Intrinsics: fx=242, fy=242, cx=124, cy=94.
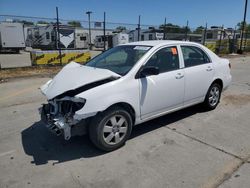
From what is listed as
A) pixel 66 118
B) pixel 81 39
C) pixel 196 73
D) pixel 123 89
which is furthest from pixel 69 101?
pixel 81 39

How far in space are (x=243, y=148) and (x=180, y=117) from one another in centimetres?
160

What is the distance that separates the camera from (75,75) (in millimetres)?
3938

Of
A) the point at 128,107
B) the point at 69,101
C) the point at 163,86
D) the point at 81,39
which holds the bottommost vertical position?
the point at 128,107

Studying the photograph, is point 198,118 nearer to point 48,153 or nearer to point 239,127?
point 239,127

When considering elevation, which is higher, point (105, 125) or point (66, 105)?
point (66, 105)

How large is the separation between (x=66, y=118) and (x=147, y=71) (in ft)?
4.93

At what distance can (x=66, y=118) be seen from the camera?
137 inches

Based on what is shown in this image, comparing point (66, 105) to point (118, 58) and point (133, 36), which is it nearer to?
point (118, 58)

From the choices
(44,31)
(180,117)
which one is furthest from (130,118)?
(44,31)

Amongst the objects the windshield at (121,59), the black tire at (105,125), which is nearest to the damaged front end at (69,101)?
the black tire at (105,125)

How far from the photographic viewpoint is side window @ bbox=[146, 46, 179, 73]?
14.2 ft

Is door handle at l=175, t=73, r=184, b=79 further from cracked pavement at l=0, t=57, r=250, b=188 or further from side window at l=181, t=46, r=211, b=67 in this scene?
cracked pavement at l=0, t=57, r=250, b=188

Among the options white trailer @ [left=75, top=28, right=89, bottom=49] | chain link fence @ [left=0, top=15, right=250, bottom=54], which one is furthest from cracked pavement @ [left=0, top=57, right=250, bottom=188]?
white trailer @ [left=75, top=28, right=89, bottom=49]

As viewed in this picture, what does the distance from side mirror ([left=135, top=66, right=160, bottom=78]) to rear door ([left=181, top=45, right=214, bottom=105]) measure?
1.02 metres
